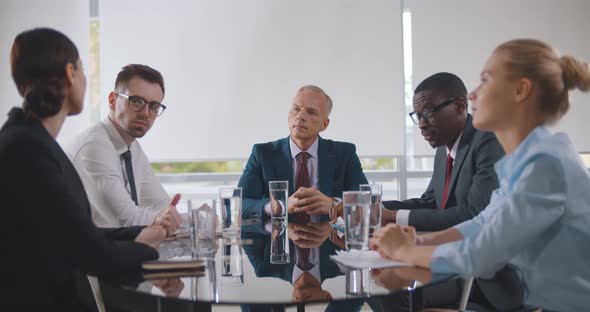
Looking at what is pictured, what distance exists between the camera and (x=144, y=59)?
542 centimetres

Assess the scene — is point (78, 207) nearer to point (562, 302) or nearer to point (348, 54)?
point (562, 302)

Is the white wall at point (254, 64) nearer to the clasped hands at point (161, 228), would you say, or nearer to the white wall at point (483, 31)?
the white wall at point (483, 31)

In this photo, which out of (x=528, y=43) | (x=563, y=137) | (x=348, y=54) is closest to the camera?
(x=563, y=137)

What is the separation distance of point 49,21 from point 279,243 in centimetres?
428

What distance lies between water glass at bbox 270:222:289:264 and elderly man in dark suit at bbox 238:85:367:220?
22.8 inches

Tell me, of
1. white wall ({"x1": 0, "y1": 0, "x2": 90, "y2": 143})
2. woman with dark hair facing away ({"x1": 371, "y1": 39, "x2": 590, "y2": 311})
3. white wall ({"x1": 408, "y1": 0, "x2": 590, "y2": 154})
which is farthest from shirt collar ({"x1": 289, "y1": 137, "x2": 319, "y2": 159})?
white wall ({"x1": 0, "y1": 0, "x2": 90, "y2": 143})

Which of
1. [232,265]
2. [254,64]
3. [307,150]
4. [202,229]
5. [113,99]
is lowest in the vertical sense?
[232,265]

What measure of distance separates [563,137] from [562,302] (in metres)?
0.45

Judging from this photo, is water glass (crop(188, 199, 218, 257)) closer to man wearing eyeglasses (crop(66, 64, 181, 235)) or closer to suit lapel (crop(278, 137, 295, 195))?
man wearing eyeglasses (crop(66, 64, 181, 235))

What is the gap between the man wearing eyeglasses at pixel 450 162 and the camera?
266 cm

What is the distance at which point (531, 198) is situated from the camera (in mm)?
1536

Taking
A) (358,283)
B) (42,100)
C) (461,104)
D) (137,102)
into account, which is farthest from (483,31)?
(42,100)

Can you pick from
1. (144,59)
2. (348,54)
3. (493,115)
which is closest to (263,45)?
(348,54)

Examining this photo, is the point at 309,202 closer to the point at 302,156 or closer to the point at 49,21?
the point at 302,156
